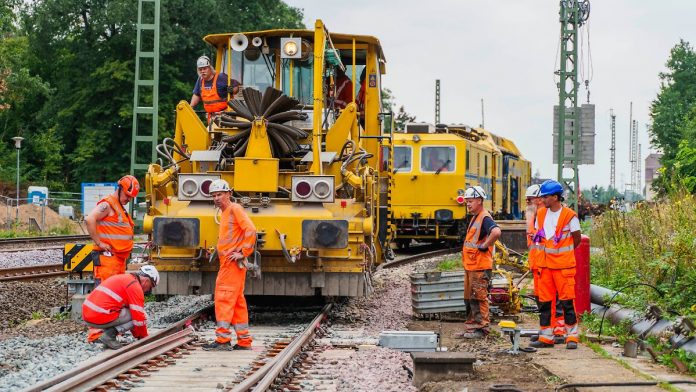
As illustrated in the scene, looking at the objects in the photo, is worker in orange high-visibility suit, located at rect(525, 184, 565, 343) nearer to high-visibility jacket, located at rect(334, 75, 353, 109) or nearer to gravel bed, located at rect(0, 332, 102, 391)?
high-visibility jacket, located at rect(334, 75, 353, 109)

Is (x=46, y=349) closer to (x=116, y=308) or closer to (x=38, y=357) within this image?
(x=38, y=357)

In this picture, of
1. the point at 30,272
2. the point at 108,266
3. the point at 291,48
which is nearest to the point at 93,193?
the point at 30,272

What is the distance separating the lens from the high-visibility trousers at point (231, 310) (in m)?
9.98

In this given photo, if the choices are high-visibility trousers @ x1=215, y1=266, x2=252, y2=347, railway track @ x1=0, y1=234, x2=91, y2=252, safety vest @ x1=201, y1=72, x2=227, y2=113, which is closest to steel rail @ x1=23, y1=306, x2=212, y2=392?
high-visibility trousers @ x1=215, y1=266, x2=252, y2=347

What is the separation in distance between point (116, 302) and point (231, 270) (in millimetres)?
1152

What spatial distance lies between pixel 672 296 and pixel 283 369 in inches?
189

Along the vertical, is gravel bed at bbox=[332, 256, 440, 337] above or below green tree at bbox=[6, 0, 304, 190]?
below

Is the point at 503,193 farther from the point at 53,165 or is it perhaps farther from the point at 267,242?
the point at 53,165

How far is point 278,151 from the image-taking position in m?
12.4

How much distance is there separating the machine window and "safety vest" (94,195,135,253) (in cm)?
1455

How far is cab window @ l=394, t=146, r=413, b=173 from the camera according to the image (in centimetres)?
2548

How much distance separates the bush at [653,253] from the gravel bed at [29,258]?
11.7 meters

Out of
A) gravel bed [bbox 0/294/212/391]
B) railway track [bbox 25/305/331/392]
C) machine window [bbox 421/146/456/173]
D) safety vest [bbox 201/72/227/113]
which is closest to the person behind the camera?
railway track [bbox 25/305/331/392]

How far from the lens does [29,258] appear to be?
22844 mm
